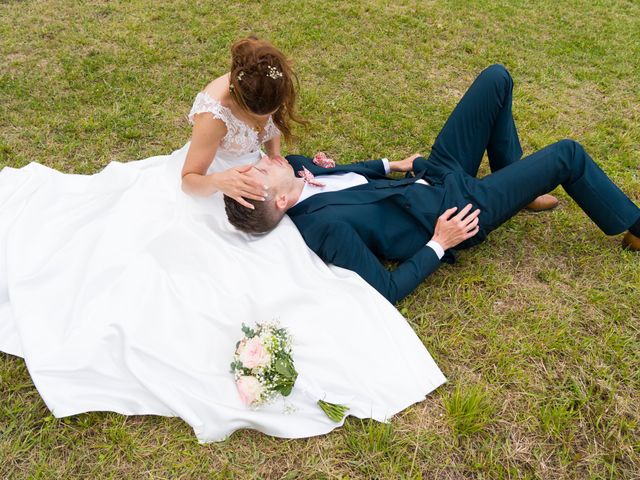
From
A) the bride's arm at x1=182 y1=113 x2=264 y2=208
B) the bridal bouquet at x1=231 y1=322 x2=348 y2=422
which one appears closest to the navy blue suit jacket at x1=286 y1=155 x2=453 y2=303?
the bride's arm at x1=182 y1=113 x2=264 y2=208

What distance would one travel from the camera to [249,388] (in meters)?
3.02

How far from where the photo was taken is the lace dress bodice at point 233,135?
362cm

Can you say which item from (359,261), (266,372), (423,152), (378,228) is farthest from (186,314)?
(423,152)

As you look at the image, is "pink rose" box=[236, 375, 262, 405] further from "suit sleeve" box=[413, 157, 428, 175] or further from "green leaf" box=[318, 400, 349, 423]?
"suit sleeve" box=[413, 157, 428, 175]

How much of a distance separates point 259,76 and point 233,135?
0.73 meters

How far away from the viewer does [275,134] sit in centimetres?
434

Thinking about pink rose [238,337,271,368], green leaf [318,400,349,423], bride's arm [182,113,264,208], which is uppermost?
bride's arm [182,113,264,208]

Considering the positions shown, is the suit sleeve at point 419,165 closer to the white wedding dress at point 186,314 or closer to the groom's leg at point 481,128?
the groom's leg at point 481,128

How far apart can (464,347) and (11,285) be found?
10.9 ft

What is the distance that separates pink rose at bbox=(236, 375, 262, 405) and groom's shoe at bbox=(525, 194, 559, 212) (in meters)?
3.10

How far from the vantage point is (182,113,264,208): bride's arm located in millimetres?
3434

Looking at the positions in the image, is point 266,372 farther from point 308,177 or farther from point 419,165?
point 419,165

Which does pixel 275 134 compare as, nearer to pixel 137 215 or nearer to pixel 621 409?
pixel 137 215

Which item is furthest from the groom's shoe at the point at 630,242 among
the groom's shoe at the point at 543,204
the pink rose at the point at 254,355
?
the pink rose at the point at 254,355
